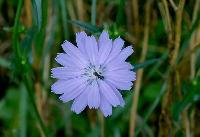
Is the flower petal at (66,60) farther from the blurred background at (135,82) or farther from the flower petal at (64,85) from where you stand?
the blurred background at (135,82)

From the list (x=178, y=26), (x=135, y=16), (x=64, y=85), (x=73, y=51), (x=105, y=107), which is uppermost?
(x=135, y=16)

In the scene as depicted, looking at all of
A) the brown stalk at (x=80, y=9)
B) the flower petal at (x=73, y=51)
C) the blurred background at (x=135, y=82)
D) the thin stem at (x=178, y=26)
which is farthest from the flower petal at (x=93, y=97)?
the brown stalk at (x=80, y=9)

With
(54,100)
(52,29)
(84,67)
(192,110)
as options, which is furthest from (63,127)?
(84,67)

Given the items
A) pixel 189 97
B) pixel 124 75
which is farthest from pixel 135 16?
pixel 124 75

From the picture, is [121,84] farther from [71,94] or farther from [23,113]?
[23,113]

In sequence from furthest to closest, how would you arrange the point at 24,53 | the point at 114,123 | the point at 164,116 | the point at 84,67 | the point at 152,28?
the point at 152,28
the point at 114,123
the point at 164,116
the point at 24,53
the point at 84,67

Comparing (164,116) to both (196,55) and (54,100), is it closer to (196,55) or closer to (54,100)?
(196,55)
